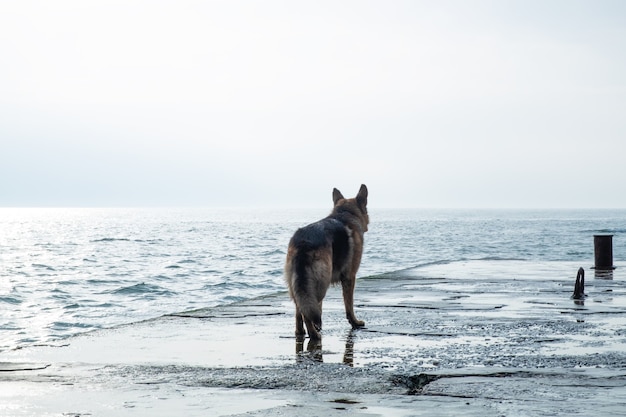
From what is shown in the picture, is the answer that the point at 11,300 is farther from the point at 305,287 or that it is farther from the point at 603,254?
the point at 305,287

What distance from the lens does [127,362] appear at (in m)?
7.06

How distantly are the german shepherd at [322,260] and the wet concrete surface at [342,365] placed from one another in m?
0.31

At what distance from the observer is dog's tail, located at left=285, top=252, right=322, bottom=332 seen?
7949mm

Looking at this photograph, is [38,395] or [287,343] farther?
[287,343]

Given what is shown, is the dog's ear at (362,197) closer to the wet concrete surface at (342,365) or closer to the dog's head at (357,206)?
the dog's head at (357,206)

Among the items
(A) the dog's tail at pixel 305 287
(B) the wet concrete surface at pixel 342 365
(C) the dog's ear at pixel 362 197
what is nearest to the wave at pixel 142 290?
(B) the wet concrete surface at pixel 342 365

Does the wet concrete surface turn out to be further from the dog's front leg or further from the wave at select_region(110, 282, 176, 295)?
the wave at select_region(110, 282, 176, 295)

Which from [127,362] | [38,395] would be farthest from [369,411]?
[127,362]

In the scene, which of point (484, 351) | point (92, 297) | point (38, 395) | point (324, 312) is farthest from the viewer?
point (92, 297)

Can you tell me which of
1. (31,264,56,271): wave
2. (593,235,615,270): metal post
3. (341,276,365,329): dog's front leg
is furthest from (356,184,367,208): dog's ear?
(31,264,56,271): wave

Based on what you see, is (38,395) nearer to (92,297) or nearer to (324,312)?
(324,312)

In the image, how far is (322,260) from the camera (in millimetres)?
8352

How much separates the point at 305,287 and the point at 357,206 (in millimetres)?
2302

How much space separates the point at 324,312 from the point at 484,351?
366cm
